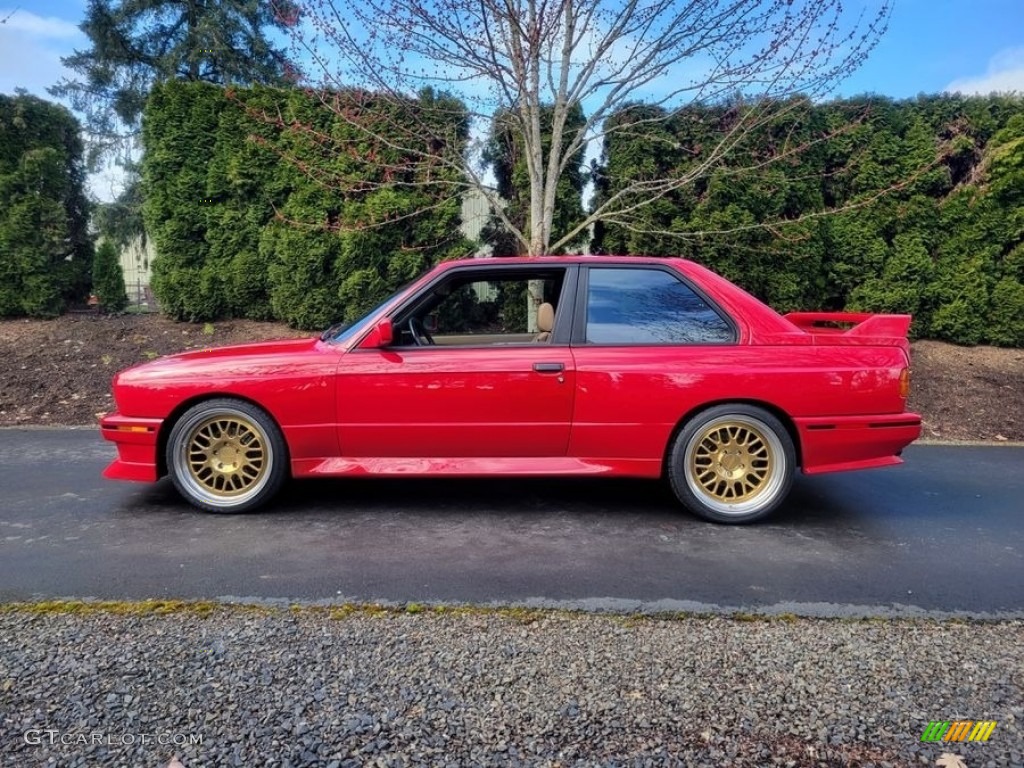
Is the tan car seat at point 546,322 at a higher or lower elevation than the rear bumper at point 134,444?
higher

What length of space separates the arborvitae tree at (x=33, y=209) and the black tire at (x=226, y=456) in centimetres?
683

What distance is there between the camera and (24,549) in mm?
3176

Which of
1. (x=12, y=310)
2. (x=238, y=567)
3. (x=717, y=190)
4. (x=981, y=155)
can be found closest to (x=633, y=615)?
(x=238, y=567)

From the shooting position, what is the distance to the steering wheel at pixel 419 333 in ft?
13.2

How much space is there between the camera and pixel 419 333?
4246mm

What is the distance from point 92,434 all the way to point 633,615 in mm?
5431

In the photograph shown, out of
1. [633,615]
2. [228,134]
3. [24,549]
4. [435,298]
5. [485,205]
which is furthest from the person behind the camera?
[485,205]

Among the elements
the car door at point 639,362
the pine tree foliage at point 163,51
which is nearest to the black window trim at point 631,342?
the car door at point 639,362

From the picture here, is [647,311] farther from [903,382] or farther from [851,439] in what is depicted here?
[903,382]

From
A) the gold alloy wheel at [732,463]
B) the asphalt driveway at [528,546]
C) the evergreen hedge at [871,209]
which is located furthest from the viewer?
the evergreen hedge at [871,209]

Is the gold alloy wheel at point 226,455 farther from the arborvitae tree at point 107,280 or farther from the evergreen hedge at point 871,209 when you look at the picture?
the arborvitae tree at point 107,280

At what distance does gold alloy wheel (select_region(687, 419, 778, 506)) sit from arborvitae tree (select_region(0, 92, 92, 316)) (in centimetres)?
912

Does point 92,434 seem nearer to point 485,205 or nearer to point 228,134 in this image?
point 228,134

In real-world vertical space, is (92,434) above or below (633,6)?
below
